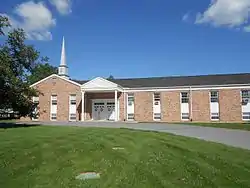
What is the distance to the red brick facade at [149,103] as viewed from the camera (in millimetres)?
33781

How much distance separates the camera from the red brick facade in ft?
111

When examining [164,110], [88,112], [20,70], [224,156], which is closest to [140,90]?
[164,110]

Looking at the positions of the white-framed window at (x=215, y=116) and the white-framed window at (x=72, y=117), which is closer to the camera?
the white-framed window at (x=215, y=116)

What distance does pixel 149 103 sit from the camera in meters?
36.4

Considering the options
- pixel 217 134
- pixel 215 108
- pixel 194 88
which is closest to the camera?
pixel 217 134

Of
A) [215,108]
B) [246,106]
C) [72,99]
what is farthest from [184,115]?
[72,99]

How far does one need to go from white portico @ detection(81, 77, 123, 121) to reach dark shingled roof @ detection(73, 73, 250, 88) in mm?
2553

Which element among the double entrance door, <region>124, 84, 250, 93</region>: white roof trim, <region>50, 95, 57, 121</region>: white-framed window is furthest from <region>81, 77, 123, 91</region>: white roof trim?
<region>50, 95, 57, 121</region>: white-framed window

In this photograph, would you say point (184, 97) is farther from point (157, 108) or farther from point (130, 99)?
point (130, 99)

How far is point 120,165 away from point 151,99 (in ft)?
91.6

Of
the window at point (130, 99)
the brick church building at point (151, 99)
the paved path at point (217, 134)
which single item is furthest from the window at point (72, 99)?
the paved path at point (217, 134)

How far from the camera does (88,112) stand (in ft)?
126

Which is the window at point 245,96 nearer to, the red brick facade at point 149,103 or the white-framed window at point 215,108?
the red brick facade at point 149,103

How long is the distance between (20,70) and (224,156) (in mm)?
18093
